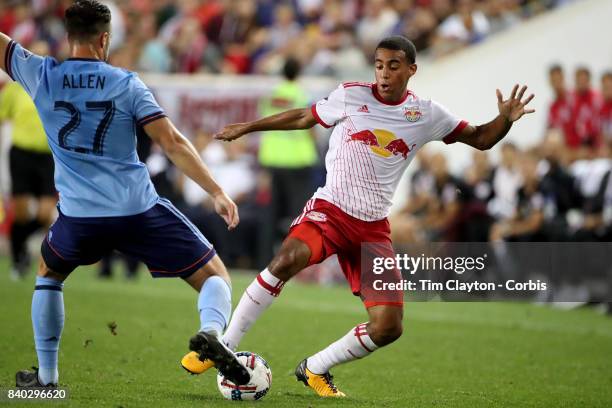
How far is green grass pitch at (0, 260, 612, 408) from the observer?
7961 mm

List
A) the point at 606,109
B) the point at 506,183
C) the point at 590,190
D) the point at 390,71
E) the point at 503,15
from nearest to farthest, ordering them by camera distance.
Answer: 1. the point at 390,71
2. the point at 590,190
3. the point at 506,183
4. the point at 606,109
5. the point at 503,15

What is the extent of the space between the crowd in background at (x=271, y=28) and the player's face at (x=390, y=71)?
12.1 metres

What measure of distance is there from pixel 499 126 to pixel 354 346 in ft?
6.00

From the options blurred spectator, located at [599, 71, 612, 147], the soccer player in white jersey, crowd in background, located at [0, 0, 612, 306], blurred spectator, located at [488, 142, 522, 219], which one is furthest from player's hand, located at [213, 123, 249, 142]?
blurred spectator, located at [599, 71, 612, 147]

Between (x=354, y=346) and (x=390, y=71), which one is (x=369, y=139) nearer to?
(x=390, y=71)

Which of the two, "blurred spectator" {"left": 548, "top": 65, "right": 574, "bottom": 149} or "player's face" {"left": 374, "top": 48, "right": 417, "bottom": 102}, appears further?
"blurred spectator" {"left": 548, "top": 65, "right": 574, "bottom": 149}

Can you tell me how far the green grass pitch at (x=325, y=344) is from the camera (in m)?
7.96

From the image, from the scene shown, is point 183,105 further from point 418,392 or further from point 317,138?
point 418,392

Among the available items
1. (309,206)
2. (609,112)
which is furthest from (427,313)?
(309,206)

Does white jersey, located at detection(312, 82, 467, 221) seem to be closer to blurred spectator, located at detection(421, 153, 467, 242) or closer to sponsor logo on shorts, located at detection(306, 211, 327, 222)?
sponsor logo on shorts, located at detection(306, 211, 327, 222)

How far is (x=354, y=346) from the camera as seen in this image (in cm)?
786

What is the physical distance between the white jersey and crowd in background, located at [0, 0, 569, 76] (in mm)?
12002
